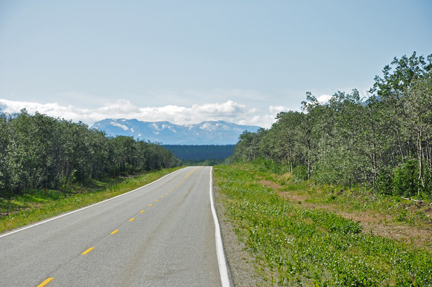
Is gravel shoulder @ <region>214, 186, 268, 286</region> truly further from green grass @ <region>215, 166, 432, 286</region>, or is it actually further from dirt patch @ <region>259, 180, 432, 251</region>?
dirt patch @ <region>259, 180, 432, 251</region>

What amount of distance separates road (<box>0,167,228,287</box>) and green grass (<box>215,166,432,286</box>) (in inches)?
59.8

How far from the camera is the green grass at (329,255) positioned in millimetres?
6059

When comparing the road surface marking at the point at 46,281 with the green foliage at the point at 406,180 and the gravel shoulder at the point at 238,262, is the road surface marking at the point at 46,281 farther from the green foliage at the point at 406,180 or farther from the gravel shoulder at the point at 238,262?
the green foliage at the point at 406,180

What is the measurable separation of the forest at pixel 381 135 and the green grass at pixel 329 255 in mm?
7921

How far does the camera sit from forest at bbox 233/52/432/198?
16297 millimetres

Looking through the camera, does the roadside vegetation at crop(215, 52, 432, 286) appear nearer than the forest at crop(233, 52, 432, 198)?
Yes

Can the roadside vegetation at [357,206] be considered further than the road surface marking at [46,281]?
Yes

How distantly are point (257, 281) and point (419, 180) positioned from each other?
15462mm

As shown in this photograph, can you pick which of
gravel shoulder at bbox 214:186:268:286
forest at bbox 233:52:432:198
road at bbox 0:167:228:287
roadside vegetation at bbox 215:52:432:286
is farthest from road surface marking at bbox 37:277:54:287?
forest at bbox 233:52:432:198

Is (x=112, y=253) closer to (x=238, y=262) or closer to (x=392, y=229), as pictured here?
(x=238, y=262)

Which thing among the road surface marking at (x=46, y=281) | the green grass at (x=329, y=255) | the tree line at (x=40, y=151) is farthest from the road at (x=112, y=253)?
the tree line at (x=40, y=151)

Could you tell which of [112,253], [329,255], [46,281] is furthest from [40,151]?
[329,255]

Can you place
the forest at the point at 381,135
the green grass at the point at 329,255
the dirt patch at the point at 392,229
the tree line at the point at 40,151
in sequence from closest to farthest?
the green grass at the point at 329,255, the dirt patch at the point at 392,229, the forest at the point at 381,135, the tree line at the point at 40,151

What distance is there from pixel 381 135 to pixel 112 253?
64.8 ft
